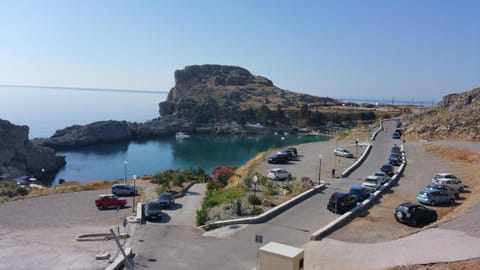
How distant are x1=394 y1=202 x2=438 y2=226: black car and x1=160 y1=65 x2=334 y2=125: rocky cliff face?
113269 mm

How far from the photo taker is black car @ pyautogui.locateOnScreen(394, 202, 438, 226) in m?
19.8

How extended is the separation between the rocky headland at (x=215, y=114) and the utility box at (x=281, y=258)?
92.6m

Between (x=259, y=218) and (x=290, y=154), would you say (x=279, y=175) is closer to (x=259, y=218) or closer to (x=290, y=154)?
(x=290, y=154)

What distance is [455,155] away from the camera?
40.8 meters

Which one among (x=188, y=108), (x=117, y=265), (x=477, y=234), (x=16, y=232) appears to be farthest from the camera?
(x=188, y=108)

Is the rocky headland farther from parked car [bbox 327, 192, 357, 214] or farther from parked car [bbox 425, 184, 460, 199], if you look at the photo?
parked car [bbox 425, 184, 460, 199]

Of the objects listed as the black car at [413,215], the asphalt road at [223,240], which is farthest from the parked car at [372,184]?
the black car at [413,215]

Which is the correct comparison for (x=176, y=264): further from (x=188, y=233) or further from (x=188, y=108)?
(x=188, y=108)

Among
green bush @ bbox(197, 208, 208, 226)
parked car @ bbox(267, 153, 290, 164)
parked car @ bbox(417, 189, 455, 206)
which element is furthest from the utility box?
parked car @ bbox(267, 153, 290, 164)

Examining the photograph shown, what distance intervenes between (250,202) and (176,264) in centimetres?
905

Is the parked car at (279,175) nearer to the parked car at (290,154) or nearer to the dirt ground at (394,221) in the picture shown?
the dirt ground at (394,221)

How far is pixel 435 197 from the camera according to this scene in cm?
2370

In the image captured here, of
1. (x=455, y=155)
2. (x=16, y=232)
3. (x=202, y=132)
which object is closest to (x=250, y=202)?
(x=16, y=232)

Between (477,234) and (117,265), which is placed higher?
(477,234)
